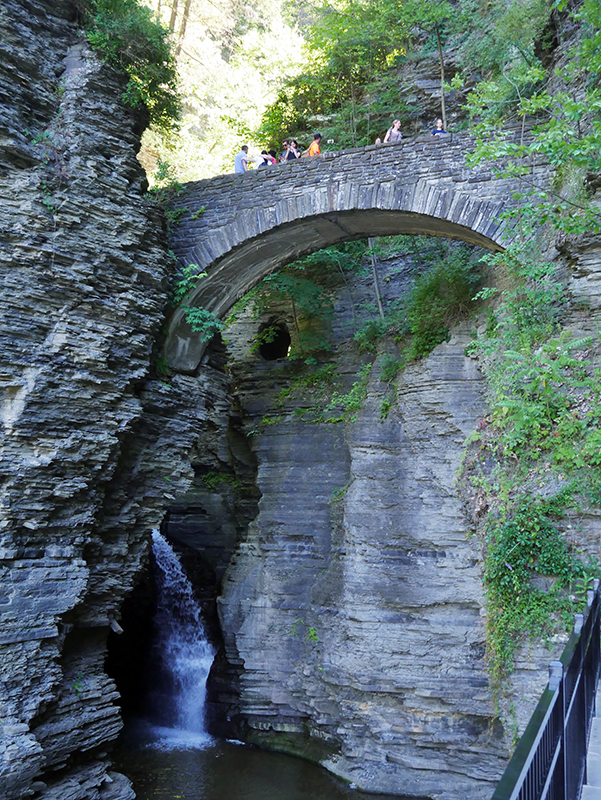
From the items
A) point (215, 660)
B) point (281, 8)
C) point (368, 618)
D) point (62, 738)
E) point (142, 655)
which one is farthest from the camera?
point (281, 8)

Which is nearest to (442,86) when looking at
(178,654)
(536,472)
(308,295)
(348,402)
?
(308,295)

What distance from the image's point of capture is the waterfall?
13016 millimetres

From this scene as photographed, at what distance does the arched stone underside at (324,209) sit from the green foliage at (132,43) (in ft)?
6.36

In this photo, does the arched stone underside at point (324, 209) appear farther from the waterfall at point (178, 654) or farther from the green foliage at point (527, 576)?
the waterfall at point (178, 654)

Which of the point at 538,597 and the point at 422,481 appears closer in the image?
the point at 538,597

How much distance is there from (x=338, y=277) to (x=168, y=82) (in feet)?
17.1

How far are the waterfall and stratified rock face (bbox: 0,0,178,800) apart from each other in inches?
155

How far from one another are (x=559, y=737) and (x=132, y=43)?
12329 mm

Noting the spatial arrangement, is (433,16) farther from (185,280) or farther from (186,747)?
(186,747)

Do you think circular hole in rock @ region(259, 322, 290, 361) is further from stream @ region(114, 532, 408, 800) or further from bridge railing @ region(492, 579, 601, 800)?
bridge railing @ region(492, 579, 601, 800)

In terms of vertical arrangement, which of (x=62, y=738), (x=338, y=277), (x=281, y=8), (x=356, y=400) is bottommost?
(x=62, y=738)

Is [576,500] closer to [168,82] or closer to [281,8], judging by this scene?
[168,82]

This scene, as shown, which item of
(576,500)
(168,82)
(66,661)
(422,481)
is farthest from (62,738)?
(168,82)

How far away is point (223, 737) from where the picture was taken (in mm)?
12320
